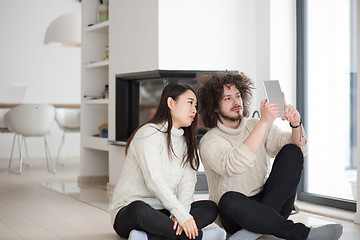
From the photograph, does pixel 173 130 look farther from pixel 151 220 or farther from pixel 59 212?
pixel 59 212

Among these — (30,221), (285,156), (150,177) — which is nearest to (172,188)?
(150,177)

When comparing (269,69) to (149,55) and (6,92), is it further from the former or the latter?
(6,92)

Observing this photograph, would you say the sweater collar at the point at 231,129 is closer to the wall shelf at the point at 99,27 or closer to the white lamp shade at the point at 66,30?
the wall shelf at the point at 99,27

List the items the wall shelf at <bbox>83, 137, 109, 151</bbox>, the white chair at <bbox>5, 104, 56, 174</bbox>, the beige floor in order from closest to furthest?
the beige floor
the wall shelf at <bbox>83, 137, 109, 151</bbox>
the white chair at <bbox>5, 104, 56, 174</bbox>

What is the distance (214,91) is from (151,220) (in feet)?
2.20

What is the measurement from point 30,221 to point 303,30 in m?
2.29

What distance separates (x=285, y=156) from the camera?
8.32 feet

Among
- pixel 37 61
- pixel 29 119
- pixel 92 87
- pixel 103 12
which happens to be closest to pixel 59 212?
pixel 92 87

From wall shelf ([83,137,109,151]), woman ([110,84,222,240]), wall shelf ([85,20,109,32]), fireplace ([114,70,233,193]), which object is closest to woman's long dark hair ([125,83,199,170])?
woman ([110,84,222,240])

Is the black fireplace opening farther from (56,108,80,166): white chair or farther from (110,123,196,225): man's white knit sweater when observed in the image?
(56,108,80,166): white chair

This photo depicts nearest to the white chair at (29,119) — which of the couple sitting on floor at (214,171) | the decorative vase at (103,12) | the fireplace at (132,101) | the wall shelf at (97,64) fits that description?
the wall shelf at (97,64)

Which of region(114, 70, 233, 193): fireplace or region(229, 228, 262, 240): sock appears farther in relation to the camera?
region(114, 70, 233, 193): fireplace

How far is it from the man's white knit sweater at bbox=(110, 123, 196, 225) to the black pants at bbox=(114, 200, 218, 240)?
5 centimetres

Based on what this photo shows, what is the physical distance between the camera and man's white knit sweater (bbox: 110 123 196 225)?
244 cm
